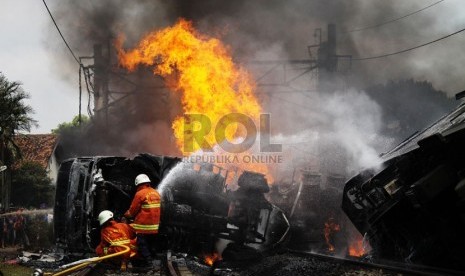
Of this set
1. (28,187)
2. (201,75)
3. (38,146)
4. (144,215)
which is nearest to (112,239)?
(144,215)

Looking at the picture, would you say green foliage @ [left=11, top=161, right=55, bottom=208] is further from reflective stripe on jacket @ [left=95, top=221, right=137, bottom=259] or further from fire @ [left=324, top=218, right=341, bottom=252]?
reflective stripe on jacket @ [left=95, top=221, right=137, bottom=259]

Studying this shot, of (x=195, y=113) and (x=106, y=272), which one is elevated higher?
(x=195, y=113)

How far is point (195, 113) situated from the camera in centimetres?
2083

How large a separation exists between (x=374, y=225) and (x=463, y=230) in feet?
4.97

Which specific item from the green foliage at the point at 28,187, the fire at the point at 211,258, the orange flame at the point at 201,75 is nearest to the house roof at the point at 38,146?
the green foliage at the point at 28,187

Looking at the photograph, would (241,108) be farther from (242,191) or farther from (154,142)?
(242,191)

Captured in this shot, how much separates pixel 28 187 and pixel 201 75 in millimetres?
15288

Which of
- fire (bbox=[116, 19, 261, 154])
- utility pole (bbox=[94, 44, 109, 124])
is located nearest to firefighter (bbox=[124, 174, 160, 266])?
fire (bbox=[116, 19, 261, 154])

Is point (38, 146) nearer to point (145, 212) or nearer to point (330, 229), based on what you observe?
point (330, 229)

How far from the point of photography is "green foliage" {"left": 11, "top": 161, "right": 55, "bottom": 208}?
1123 inches

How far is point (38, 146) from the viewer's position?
120ft

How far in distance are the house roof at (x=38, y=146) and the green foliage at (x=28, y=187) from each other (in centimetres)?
498

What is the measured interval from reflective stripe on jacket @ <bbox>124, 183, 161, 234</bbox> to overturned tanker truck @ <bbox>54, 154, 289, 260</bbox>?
4.68 feet

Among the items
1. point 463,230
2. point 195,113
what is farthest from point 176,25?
point 463,230
